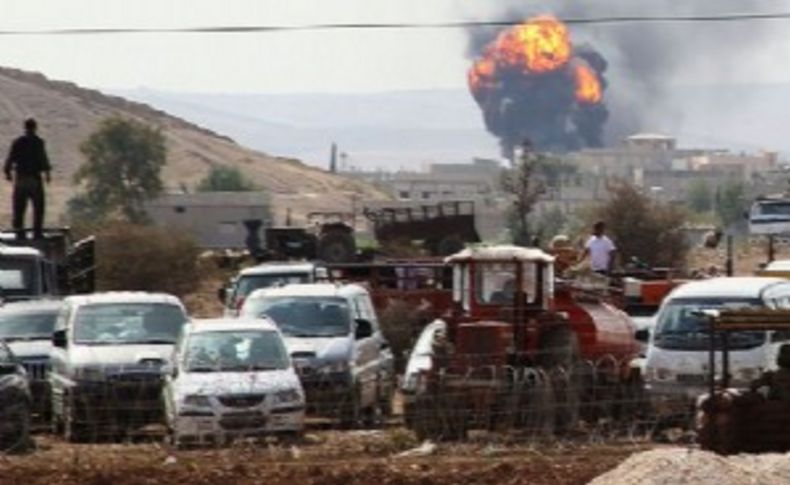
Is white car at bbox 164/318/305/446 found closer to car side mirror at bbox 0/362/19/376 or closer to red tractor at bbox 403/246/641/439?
red tractor at bbox 403/246/641/439

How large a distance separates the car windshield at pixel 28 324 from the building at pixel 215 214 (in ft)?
204

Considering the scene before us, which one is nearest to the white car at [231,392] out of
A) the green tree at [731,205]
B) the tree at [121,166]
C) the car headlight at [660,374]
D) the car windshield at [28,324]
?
the car headlight at [660,374]

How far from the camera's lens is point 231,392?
29000 millimetres

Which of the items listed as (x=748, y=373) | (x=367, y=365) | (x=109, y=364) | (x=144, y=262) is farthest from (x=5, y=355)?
(x=144, y=262)

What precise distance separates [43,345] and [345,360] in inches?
170

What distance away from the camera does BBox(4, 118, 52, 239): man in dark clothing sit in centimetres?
3975

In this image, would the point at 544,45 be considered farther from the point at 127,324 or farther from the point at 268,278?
the point at 127,324

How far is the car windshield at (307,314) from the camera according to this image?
109 feet

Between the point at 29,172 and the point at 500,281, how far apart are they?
1060cm

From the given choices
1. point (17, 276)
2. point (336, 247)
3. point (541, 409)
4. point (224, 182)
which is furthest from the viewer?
point (224, 182)

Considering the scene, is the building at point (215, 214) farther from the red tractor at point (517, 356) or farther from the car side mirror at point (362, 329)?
the red tractor at point (517, 356)

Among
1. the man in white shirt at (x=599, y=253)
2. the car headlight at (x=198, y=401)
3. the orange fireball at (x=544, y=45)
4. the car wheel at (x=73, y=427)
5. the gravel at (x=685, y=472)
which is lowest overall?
the car wheel at (x=73, y=427)

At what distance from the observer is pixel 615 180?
8206 cm

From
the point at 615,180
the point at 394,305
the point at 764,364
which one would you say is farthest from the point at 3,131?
the point at 764,364
